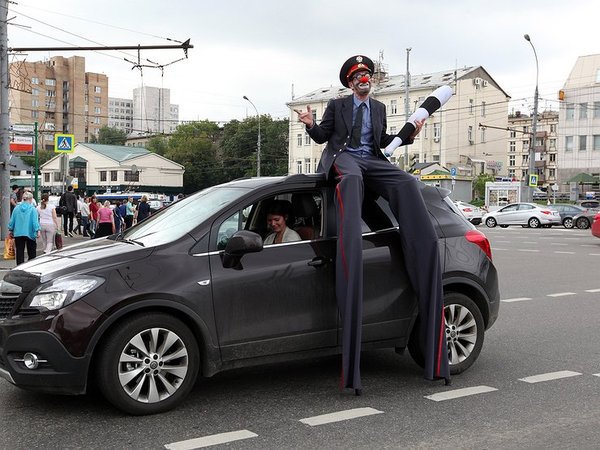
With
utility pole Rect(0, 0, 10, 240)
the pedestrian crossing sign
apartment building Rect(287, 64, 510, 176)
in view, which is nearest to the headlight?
utility pole Rect(0, 0, 10, 240)

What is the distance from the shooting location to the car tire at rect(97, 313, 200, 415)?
4.73m

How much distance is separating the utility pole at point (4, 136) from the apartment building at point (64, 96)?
11371 cm

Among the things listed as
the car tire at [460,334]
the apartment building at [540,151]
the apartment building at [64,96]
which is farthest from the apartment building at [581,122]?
the apartment building at [64,96]

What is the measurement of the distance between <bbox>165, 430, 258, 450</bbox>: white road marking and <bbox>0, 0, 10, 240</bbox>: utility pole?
64.0 ft

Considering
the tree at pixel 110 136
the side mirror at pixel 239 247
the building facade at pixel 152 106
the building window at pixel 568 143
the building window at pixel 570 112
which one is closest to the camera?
the side mirror at pixel 239 247

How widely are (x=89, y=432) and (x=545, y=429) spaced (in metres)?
2.93

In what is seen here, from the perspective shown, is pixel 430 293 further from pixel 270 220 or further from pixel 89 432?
pixel 89 432

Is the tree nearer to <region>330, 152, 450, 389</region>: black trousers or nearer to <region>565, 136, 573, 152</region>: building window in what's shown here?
<region>565, 136, 573, 152</region>: building window

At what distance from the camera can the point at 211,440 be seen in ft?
14.5

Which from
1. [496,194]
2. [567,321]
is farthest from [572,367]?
[496,194]

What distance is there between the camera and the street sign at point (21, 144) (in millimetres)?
36922

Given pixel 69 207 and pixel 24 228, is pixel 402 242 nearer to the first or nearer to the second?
pixel 24 228

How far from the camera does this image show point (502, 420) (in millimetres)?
4906

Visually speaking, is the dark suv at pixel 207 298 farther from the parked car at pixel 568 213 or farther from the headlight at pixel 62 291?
the parked car at pixel 568 213
